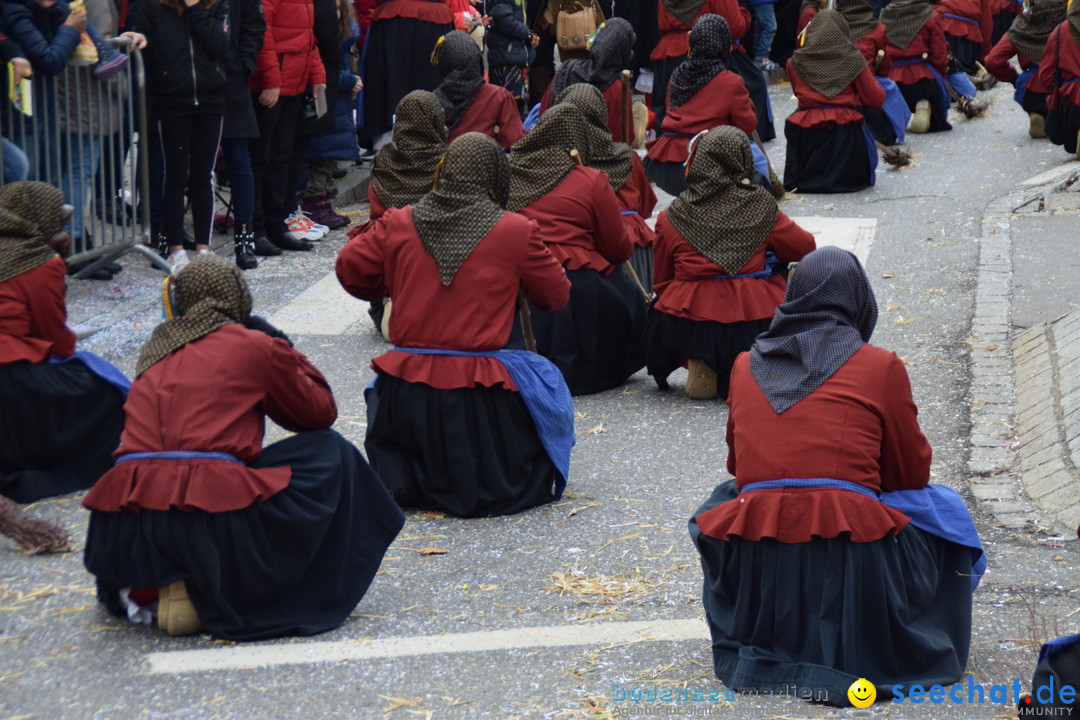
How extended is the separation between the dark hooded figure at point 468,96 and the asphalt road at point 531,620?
2.29 metres

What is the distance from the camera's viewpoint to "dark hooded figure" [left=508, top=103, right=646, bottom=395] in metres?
7.10

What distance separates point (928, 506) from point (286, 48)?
6594mm

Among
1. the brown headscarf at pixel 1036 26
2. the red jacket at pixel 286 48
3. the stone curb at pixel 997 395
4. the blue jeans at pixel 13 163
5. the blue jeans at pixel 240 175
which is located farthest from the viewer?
the brown headscarf at pixel 1036 26

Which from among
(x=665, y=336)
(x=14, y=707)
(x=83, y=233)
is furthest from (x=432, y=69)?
(x=14, y=707)

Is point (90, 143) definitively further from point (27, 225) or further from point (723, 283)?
point (723, 283)

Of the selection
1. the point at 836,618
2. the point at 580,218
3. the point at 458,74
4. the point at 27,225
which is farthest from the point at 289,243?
the point at 836,618

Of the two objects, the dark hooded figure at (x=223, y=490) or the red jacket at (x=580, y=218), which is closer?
the dark hooded figure at (x=223, y=490)

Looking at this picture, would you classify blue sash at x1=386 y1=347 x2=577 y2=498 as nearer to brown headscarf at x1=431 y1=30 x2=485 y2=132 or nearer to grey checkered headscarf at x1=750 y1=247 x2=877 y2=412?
grey checkered headscarf at x1=750 y1=247 x2=877 y2=412

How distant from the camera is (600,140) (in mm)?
8008

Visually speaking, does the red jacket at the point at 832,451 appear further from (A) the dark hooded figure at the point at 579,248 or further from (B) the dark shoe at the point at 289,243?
(B) the dark shoe at the point at 289,243

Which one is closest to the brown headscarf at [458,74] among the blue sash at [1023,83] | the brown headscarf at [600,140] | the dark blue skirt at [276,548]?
the brown headscarf at [600,140]

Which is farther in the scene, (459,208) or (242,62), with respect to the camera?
(242,62)

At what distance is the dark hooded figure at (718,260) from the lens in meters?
6.85

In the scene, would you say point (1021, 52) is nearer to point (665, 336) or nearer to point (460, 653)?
point (665, 336)
